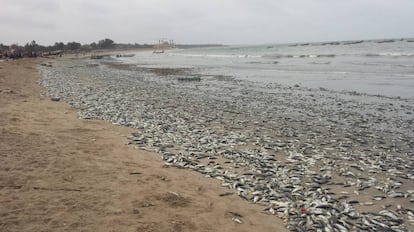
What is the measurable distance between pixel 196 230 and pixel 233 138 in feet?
20.9

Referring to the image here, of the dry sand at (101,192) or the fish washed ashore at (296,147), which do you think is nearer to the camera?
the dry sand at (101,192)

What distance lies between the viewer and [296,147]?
1113 cm

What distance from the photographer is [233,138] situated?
12008 mm

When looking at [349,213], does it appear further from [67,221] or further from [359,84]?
[359,84]

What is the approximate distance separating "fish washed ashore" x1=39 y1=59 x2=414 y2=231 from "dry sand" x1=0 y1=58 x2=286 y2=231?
68cm

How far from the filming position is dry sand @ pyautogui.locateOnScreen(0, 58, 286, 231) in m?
5.76

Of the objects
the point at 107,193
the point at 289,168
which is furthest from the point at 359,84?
the point at 107,193

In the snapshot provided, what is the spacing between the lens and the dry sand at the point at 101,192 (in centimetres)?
576

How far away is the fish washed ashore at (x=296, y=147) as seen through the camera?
6.98 metres

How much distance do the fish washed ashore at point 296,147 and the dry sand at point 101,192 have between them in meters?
0.68

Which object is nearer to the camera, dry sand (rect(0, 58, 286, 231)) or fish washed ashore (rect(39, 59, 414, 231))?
dry sand (rect(0, 58, 286, 231))

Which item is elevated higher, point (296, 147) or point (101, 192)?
point (101, 192)

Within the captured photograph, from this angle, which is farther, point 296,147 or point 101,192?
point 296,147

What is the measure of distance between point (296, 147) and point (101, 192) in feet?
21.3
